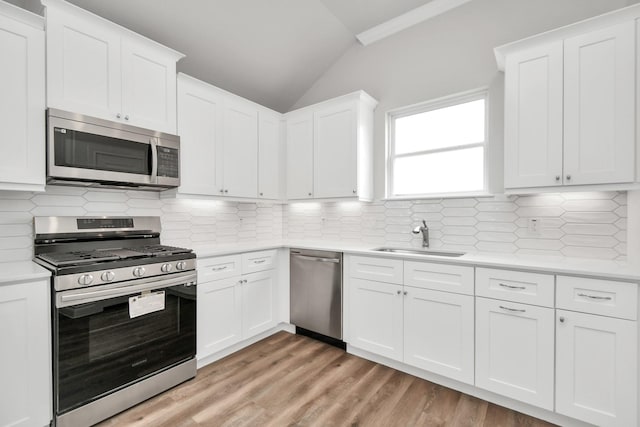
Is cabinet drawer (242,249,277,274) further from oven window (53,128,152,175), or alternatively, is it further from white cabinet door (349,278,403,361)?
oven window (53,128,152,175)

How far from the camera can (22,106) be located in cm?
181

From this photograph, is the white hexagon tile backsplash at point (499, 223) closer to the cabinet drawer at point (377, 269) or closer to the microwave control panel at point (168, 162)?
the cabinet drawer at point (377, 269)

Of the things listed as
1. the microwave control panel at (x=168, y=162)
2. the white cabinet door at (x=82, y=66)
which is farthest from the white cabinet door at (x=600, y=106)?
the white cabinet door at (x=82, y=66)

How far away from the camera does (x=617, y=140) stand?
1.85 metres

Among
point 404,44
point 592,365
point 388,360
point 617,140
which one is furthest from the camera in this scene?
point 404,44

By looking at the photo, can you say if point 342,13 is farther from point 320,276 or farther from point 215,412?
point 215,412

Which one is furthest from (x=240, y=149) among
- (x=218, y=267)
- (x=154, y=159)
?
(x=218, y=267)

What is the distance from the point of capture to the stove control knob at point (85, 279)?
1747 millimetres

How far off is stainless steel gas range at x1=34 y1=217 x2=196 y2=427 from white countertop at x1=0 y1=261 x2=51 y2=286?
0.17 ft

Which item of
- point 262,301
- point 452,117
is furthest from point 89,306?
point 452,117

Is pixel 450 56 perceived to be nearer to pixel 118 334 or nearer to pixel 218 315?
pixel 218 315

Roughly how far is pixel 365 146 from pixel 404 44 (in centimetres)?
112

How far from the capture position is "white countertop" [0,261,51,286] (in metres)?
1.56

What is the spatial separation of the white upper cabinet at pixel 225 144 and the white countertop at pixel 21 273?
111 centimetres
